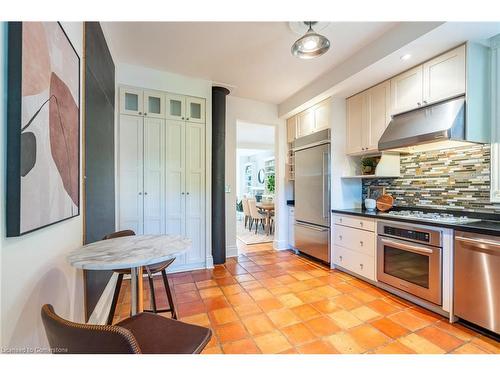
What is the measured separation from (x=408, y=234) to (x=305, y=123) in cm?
226

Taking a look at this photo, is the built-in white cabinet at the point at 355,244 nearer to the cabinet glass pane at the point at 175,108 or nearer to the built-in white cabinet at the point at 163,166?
the built-in white cabinet at the point at 163,166

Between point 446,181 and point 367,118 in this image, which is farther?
point 367,118

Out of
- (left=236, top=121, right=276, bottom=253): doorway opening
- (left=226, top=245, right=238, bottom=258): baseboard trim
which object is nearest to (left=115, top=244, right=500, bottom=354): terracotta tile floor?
(left=226, top=245, right=238, bottom=258): baseboard trim

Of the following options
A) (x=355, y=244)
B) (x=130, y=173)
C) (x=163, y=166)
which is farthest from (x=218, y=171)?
(x=355, y=244)

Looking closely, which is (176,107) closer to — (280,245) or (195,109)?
(195,109)

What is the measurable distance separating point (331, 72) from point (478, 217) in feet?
7.33

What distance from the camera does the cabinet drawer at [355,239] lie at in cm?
264

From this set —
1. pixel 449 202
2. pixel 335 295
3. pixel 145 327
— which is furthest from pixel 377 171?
pixel 145 327

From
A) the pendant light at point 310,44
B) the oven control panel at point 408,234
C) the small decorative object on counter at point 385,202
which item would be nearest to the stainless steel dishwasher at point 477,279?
the oven control panel at point 408,234

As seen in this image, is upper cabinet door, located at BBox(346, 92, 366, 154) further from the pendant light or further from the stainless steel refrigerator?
the pendant light

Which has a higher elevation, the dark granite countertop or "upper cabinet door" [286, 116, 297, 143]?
"upper cabinet door" [286, 116, 297, 143]

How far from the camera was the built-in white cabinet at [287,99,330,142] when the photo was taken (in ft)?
11.0

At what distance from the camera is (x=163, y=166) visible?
9.91 feet

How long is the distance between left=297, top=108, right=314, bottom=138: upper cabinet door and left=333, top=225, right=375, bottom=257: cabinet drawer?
5.27 feet
